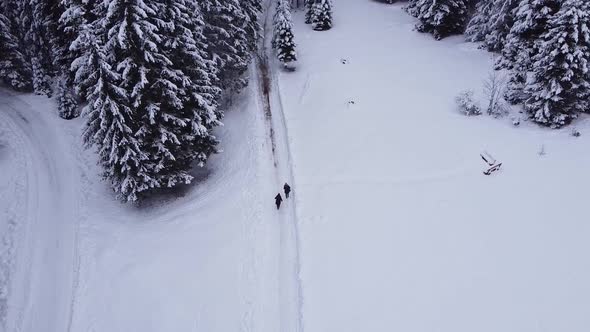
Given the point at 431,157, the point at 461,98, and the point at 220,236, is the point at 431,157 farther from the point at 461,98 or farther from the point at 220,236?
the point at 220,236

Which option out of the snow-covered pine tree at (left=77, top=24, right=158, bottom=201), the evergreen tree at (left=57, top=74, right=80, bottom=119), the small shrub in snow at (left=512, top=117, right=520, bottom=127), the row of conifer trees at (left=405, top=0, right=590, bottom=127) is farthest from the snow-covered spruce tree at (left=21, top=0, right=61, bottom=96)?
the row of conifer trees at (left=405, top=0, right=590, bottom=127)

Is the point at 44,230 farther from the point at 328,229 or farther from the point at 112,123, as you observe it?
the point at 328,229

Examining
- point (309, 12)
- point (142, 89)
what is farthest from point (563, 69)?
point (309, 12)

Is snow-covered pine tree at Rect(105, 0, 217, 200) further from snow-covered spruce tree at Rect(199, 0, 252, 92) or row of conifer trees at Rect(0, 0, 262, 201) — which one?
snow-covered spruce tree at Rect(199, 0, 252, 92)

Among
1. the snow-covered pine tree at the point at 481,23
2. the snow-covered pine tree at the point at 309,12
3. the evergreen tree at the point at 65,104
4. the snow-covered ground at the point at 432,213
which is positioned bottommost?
the evergreen tree at the point at 65,104

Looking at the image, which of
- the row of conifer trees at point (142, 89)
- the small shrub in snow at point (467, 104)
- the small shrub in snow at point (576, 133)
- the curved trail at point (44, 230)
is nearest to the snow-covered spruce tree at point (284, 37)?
the row of conifer trees at point (142, 89)

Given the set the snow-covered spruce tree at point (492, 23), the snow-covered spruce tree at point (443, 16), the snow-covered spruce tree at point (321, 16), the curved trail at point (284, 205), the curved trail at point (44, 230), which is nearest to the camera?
the curved trail at point (284, 205)

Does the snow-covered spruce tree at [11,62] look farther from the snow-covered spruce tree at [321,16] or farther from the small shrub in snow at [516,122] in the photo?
the small shrub in snow at [516,122]
